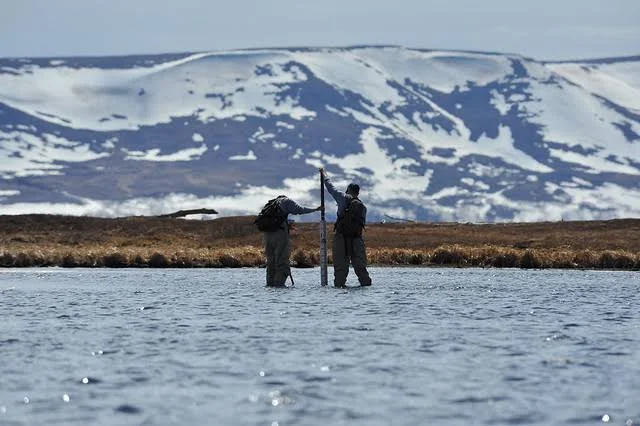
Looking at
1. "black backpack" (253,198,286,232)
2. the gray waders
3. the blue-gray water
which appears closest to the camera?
the blue-gray water

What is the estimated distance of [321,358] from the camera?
2228 centimetres

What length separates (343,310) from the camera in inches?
1238

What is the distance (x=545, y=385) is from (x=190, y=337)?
→ 7652 millimetres

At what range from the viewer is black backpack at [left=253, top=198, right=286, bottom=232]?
134ft

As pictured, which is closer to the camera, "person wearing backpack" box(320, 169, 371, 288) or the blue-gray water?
the blue-gray water

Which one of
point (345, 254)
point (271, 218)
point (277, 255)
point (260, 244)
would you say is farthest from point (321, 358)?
point (260, 244)

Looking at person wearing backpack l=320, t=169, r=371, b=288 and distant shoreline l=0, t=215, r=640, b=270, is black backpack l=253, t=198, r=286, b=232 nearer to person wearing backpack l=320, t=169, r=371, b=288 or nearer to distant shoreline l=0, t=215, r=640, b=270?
person wearing backpack l=320, t=169, r=371, b=288

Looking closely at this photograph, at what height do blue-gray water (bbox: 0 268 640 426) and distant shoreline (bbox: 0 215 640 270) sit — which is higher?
distant shoreline (bbox: 0 215 640 270)

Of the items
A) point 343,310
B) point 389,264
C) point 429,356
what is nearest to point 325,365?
point 429,356

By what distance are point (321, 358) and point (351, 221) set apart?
1765 centimetres

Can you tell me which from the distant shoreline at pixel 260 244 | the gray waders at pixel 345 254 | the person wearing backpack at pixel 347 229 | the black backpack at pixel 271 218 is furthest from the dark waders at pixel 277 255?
the distant shoreline at pixel 260 244

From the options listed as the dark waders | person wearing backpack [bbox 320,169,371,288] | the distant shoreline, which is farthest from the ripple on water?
the distant shoreline

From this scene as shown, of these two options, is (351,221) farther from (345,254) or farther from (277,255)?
(277,255)

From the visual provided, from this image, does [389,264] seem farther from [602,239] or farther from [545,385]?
[545,385]
